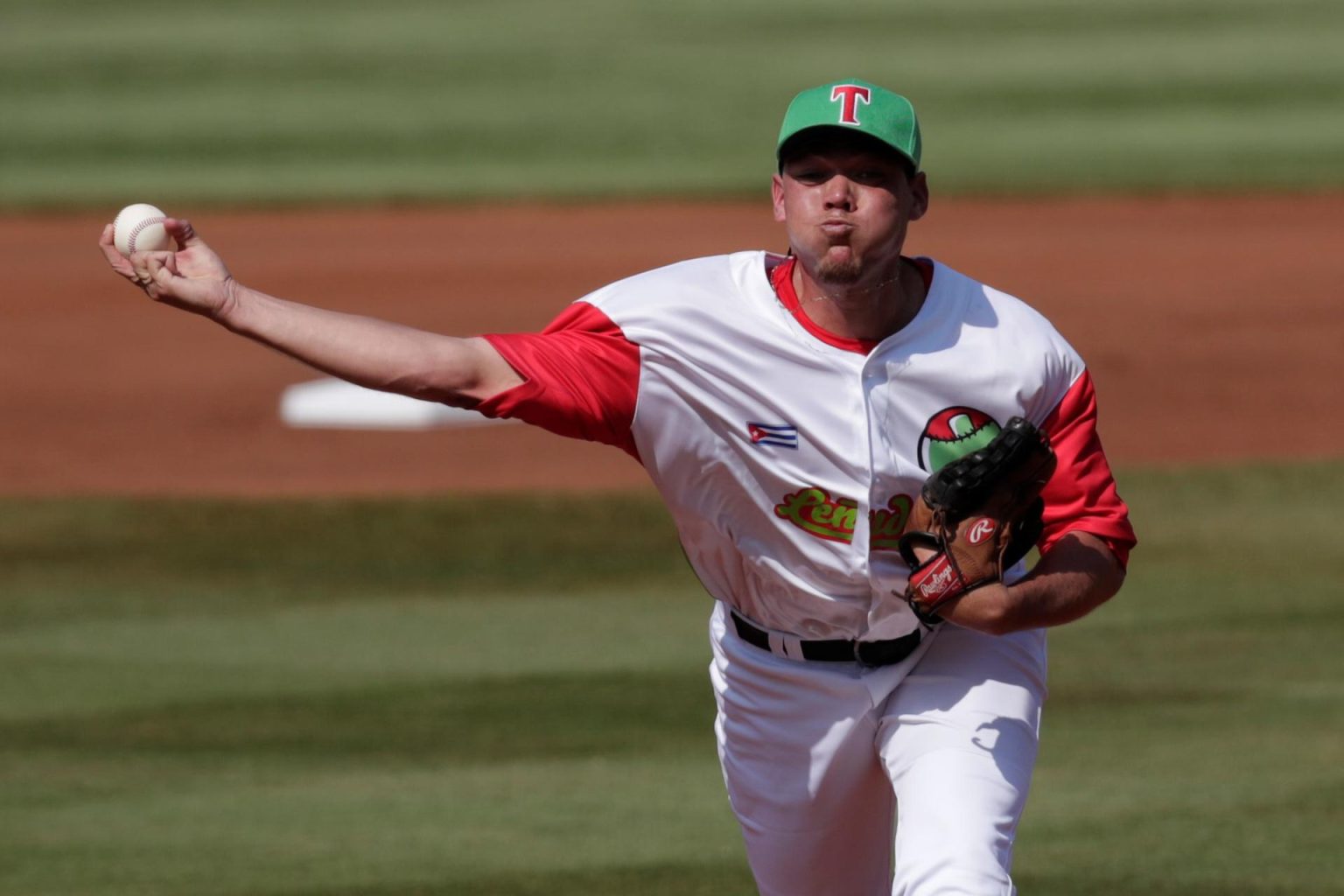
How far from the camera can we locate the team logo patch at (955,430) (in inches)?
166

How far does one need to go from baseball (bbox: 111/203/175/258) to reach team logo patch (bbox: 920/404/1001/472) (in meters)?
1.52

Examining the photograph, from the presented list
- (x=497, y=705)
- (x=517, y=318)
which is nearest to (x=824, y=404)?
(x=497, y=705)

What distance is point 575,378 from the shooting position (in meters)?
4.07

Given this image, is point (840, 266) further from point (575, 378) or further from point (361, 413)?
point (361, 413)

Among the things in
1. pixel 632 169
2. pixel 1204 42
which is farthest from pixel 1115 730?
pixel 1204 42

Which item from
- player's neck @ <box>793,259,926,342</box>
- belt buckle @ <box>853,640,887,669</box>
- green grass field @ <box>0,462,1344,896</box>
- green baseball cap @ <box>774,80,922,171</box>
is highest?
green baseball cap @ <box>774,80,922,171</box>

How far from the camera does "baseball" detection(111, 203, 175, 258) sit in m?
3.89

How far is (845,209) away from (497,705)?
3855mm

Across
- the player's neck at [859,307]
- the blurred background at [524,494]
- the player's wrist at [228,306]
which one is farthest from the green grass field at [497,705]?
the player's wrist at [228,306]

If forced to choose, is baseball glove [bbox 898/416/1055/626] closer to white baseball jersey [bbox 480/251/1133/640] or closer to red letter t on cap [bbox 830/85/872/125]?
white baseball jersey [bbox 480/251/1133/640]

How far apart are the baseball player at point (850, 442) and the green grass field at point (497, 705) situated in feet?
5.28

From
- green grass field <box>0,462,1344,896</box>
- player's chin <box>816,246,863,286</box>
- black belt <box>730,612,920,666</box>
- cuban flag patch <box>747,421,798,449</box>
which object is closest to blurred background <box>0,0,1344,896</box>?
green grass field <box>0,462,1344,896</box>

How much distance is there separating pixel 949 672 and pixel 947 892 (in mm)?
585

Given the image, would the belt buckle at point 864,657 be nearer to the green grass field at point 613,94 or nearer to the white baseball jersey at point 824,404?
the white baseball jersey at point 824,404
